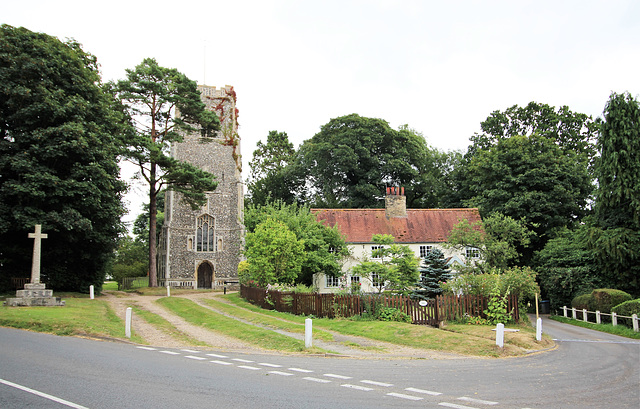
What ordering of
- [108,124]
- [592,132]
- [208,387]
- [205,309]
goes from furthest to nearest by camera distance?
1. [592,132]
2. [108,124]
3. [205,309]
4. [208,387]

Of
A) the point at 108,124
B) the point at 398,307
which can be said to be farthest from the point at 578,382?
the point at 108,124

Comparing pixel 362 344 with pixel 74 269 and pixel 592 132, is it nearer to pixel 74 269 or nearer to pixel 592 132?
pixel 74 269

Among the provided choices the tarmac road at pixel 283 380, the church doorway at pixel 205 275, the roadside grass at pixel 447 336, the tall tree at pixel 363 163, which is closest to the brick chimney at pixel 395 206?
the tall tree at pixel 363 163

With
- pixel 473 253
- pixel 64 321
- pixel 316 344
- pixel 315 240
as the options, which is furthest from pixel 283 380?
pixel 473 253

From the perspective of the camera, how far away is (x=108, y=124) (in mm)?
28875

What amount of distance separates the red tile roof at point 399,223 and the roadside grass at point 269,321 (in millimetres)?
12356

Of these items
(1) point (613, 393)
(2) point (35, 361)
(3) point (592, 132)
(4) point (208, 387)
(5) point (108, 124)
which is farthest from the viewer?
(3) point (592, 132)

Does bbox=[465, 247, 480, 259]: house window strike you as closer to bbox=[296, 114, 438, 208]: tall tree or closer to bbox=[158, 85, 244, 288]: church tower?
bbox=[296, 114, 438, 208]: tall tree

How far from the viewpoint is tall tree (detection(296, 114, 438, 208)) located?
4984 cm

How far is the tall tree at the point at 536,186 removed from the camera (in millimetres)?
38438

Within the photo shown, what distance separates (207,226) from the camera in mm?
44719

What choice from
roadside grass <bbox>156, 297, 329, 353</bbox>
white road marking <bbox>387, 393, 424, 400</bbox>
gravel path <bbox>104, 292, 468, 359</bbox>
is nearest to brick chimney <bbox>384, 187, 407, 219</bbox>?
roadside grass <bbox>156, 297, 329, 353</bbox>

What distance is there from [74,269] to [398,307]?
75.9 feet

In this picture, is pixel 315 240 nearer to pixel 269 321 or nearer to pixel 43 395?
pixel 269 321
